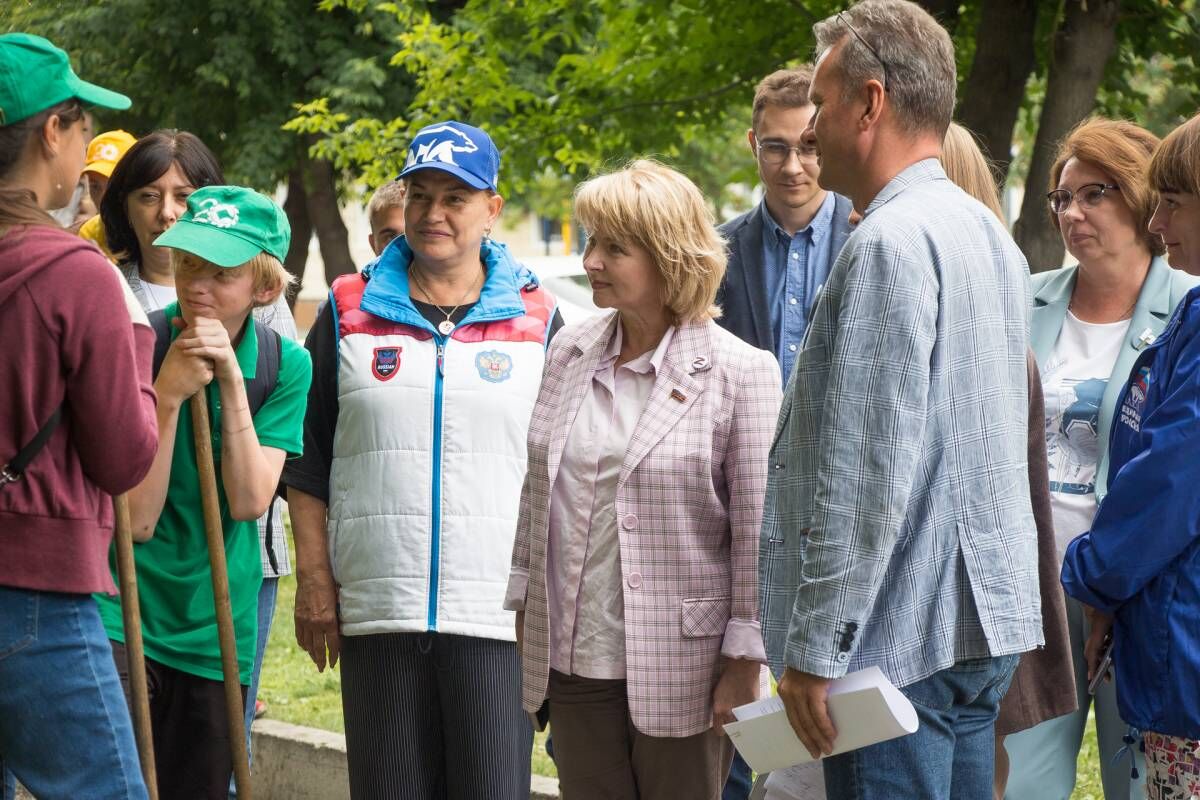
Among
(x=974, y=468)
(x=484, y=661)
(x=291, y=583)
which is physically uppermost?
(x=974, y=468)

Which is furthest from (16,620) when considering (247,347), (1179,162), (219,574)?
(1179,162)

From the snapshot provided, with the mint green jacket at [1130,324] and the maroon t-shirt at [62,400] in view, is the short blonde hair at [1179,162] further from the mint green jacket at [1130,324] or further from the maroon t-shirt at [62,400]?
the maroon t-shirt at [62,400]

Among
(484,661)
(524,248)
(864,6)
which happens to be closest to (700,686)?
(484,661)

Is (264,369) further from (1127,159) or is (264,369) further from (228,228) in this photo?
(1127,159)

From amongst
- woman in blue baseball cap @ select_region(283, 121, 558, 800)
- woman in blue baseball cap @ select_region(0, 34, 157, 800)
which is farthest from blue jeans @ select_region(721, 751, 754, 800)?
woman in blue baseball cap @ select_region(0, 34, 157, 800)

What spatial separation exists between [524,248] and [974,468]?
1944 inches

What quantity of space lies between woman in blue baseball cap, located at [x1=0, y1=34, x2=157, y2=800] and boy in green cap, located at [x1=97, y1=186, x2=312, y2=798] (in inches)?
27.1

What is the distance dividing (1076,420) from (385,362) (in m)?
1.82

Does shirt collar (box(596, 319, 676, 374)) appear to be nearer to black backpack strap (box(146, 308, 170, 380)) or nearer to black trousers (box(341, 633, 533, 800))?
black trousers (box(341, 633, 533, 800))

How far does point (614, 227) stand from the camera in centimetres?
338

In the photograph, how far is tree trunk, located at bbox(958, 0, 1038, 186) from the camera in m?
8.54

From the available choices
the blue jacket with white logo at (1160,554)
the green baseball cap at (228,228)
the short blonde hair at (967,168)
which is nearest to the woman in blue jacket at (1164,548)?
the blue jacket with white logo at (1160,554)

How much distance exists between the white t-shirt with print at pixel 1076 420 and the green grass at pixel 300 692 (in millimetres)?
2271

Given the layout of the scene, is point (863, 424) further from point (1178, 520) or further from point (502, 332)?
point (502, 332)
